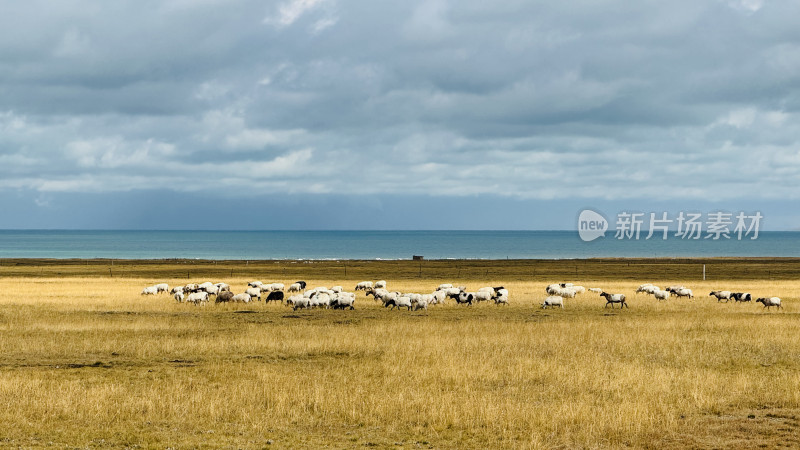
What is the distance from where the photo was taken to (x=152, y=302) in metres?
40.3

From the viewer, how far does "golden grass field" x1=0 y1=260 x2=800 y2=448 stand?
42.7 ft

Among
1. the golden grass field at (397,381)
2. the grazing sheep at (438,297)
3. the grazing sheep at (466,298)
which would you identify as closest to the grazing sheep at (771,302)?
the golden grass field at (397,381)

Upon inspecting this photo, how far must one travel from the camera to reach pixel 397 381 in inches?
698

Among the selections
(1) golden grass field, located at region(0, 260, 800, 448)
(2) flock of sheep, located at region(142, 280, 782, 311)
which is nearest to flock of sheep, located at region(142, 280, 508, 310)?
(2) flock of sheep, located at region(142, 280, 782, 311)

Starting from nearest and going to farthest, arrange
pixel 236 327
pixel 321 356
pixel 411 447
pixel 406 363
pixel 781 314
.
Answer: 1. pixel 411 447
2. pixel 406 363
3. pixel 321 356
4. pixel 236 327
5. pixel 781 314

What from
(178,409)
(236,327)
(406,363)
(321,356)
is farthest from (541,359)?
(236,327)

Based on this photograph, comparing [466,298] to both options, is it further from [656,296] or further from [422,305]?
[656,296]

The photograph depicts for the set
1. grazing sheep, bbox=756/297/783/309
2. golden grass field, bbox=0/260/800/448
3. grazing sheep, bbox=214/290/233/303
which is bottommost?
golden grass field, bbox=0/260/800/448

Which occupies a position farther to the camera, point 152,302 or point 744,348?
point 152,302

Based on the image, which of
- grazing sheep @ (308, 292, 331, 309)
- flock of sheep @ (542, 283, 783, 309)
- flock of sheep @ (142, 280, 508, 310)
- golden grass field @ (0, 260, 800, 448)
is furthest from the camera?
flock of sheep @ (542, 283, 783, 309)

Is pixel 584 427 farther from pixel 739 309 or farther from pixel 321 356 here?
pixel 739 309

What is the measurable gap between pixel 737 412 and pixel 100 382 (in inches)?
562

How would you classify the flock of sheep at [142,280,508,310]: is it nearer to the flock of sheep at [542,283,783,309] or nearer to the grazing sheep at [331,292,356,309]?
the grazing sheep at [331,292,356,309]

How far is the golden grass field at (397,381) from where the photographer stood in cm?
1302
